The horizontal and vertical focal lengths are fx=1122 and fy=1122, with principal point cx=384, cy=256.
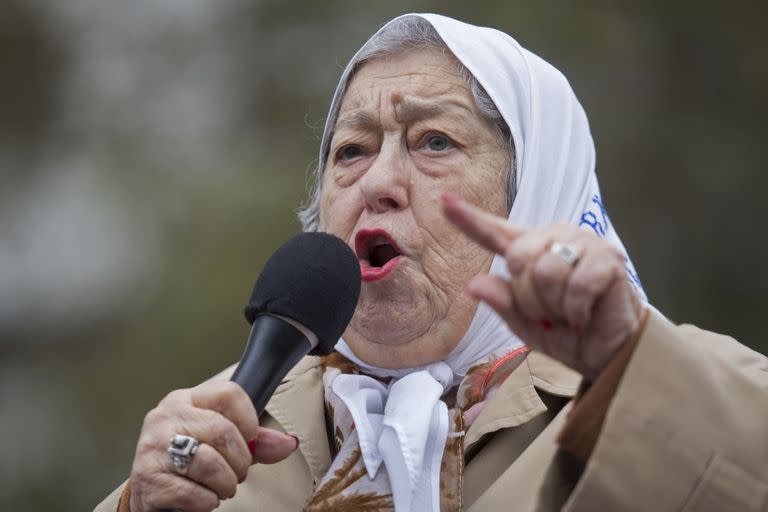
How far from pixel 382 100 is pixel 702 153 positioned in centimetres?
413

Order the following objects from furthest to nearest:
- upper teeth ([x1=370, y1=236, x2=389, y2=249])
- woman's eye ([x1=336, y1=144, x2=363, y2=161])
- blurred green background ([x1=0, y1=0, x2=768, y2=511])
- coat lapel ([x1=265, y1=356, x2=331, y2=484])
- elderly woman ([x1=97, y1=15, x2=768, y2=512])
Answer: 1. blurred green background ([x1=0, y1=0, x2=768, y2=511])
2. woman's eye ([x1=336, y1=144, x2=363, y2=161])
3. upper teeth ([x1=370, y1=236, x2=389, y2=249])
4. coat lapel ([x1=265, y1=356, x2=331, y2=484])
5. elderly woman ([x1=97, y1=15, x2=768, y2=512])

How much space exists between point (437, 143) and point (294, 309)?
1148mm

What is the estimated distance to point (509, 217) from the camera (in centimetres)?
334

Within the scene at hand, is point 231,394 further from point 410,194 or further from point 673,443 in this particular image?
point 410,194

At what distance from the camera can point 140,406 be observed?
23.8 feet

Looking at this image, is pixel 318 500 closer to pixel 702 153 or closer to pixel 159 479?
pixel 159 479

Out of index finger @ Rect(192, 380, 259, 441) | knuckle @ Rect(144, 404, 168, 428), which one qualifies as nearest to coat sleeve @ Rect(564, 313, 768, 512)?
index finger @ Rect(192, 380, 259, 441)

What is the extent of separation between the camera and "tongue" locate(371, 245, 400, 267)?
338 centimetres

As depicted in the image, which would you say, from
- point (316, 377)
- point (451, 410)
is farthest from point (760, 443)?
point (316, 377)

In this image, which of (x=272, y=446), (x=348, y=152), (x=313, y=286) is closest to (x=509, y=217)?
(x=348, y=152)

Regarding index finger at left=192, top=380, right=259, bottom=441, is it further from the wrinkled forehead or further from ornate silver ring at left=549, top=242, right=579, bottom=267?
the wrinkled forehead

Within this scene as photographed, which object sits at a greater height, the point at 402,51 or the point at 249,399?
the point at 402,51

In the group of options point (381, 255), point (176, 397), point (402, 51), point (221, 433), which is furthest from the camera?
point (402, 51)

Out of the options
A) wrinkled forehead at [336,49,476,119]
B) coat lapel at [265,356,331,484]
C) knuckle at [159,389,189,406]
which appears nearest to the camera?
knuckle at [159,389,189,406]
